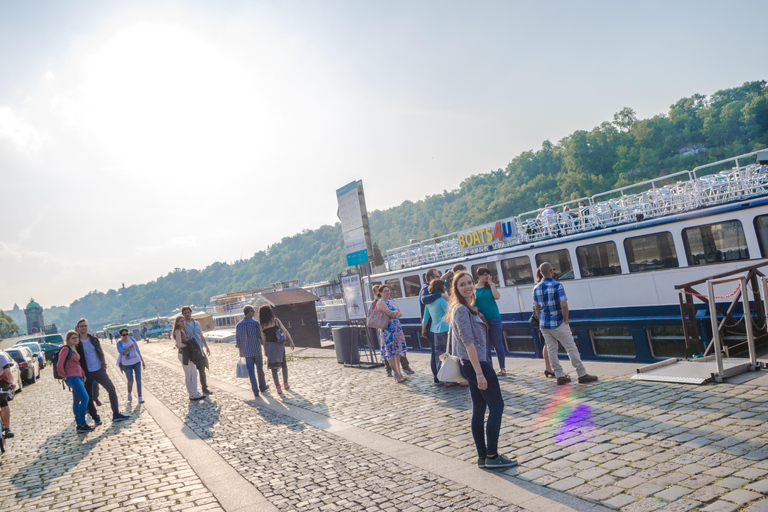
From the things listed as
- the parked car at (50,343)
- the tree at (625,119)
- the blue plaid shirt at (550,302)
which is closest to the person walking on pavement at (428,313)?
the blue plaid shirt at (550,302)

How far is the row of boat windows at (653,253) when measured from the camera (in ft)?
35.7

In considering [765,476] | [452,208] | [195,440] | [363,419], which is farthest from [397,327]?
[452,208]

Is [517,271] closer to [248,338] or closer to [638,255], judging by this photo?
[638,255]

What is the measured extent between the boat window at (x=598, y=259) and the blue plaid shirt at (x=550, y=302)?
19.1 feet

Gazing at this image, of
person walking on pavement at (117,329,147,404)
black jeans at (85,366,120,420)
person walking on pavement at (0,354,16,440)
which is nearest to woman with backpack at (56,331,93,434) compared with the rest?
black jeans at (85,366,120,420)

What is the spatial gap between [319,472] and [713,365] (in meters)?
5.89

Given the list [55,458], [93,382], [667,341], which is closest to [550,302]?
[667,341]

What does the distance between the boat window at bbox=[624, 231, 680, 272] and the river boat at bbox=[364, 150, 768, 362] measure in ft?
0.07

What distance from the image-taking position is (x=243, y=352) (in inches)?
428

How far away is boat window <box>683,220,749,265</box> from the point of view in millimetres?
10836

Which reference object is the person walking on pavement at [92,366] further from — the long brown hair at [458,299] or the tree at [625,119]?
the tree at [625,119]

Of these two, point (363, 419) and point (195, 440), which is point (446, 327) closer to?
point (363, 419)

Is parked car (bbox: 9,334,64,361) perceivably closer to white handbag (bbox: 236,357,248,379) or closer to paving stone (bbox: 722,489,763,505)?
white handbag (bbox: 236,357,248,379)

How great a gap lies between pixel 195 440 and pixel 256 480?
8.29 ft
